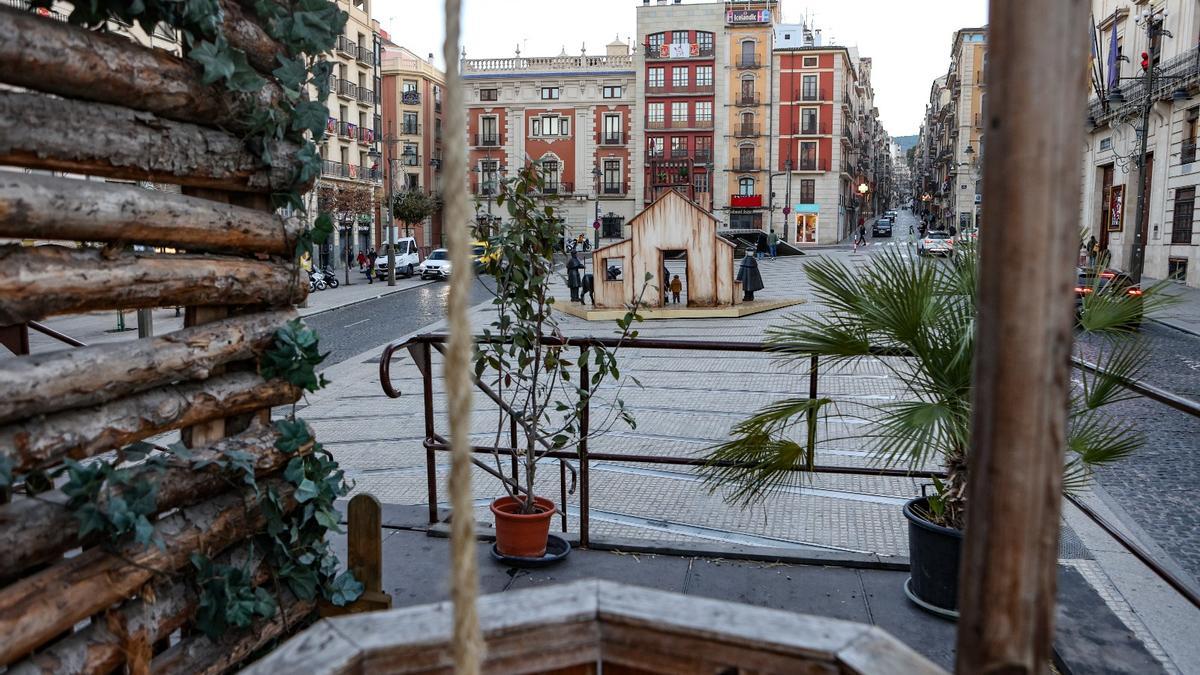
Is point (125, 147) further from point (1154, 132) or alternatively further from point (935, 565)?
point (1154, 132)

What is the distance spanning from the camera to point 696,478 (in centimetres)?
683

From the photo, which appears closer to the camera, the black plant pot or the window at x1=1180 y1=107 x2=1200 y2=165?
the black plant pot

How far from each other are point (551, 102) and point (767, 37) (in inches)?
536

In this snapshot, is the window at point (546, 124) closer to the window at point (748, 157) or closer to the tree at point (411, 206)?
the window at point (748, 157)

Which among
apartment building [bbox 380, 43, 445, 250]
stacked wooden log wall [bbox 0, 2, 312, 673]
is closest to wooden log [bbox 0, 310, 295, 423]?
stacked wooden log wall [bbox 0, 2, 312, 673]

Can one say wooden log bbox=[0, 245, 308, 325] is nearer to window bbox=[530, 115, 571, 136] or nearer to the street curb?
the street curb

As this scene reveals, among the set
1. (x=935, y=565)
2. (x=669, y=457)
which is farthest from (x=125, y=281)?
(x=935, y=565)

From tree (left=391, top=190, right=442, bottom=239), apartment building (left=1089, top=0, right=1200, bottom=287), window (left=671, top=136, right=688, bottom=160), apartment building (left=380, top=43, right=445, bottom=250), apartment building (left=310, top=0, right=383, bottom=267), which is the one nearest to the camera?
apartment building (left=1089, top=0, right=1200, bottom=287)

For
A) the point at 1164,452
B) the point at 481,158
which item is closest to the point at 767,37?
the point at 481,158

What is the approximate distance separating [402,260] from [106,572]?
112ft

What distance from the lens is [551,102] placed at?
2219 inches

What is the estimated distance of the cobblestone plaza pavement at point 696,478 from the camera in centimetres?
458

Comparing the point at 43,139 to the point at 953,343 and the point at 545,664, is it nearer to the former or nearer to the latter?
the point at 545,664

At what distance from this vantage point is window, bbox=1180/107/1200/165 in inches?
959
